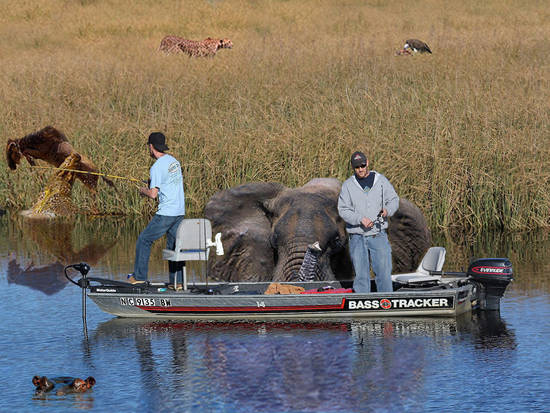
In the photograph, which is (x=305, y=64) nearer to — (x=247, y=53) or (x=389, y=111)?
(x=247, y=53)

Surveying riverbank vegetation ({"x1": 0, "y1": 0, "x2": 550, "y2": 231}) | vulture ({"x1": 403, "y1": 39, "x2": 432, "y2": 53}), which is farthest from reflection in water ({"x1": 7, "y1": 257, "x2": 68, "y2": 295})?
vulture ({"x1": 403, "y1": 39, "x2": 432, "y2": 53})

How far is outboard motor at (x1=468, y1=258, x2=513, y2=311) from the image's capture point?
444 inches

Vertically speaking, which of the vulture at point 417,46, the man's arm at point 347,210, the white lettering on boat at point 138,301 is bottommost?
the white lettering on boat at point 138,301

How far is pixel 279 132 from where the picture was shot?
1903 cm

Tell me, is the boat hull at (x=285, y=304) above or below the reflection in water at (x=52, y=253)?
below

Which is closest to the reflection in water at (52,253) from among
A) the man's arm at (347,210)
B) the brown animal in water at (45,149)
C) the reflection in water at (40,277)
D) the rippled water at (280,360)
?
the reflection in water at (40,277)

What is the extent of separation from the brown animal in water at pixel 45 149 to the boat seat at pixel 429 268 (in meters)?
8.02

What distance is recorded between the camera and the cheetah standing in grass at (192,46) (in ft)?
117

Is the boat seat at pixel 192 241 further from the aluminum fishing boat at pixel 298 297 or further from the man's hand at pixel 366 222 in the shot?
the man's hand at pixel 366 222

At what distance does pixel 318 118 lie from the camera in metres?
19.3

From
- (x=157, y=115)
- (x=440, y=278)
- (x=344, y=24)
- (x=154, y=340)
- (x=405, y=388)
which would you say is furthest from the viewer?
(x=344, y=24)

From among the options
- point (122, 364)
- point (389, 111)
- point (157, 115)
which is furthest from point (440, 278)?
point (157, 115)

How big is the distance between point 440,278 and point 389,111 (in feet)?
25.2

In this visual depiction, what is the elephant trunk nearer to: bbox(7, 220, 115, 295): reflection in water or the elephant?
the elephant
